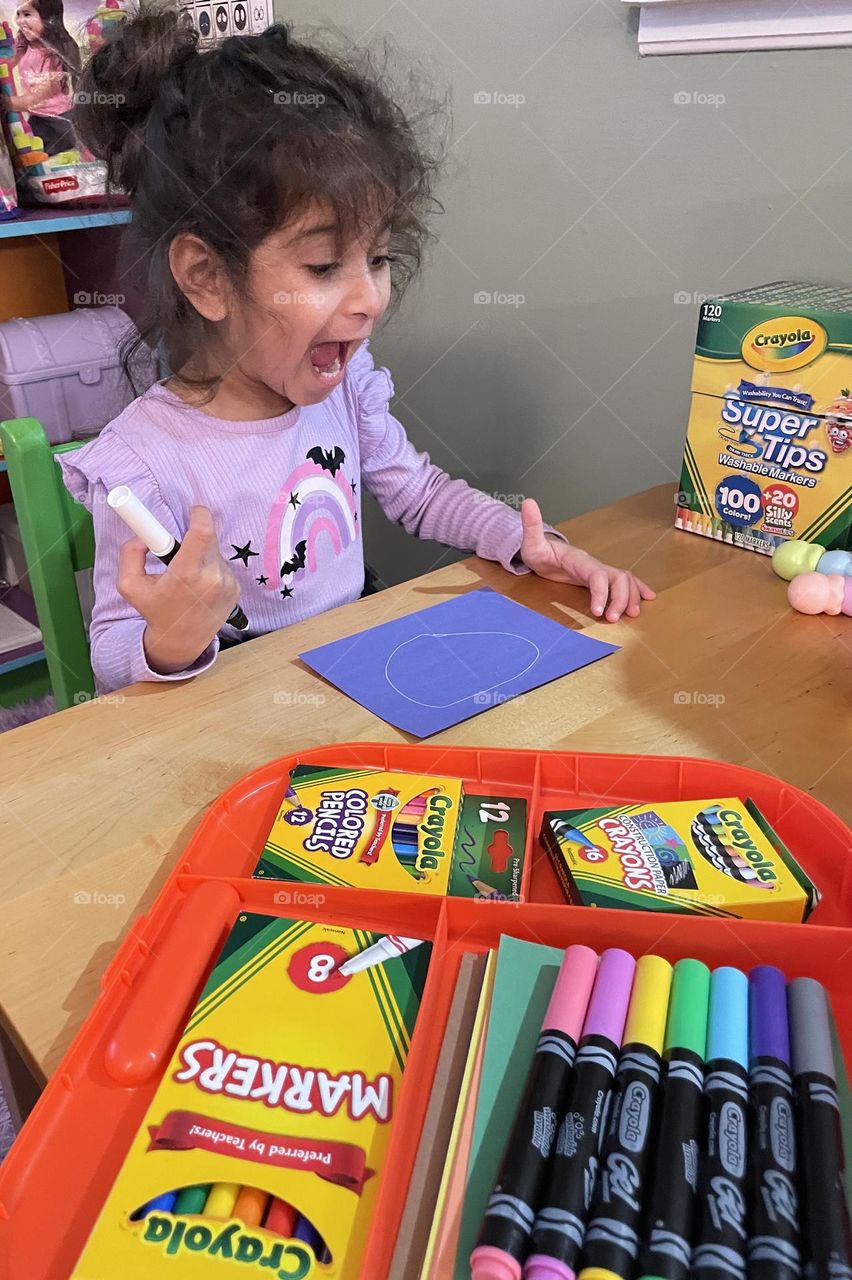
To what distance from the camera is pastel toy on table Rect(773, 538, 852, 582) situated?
0.85 metres

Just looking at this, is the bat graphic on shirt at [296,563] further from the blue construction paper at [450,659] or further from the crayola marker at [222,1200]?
the crayola marker at [222,1200]

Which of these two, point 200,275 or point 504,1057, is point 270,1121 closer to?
point 504,1057

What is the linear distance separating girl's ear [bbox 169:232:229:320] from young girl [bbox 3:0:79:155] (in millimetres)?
955

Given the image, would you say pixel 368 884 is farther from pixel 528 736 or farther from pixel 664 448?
pixel 664 448

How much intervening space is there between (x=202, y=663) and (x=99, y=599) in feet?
0.47

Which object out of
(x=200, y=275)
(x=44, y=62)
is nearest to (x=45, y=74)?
(x=44, y=62)

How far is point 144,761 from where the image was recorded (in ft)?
2.09

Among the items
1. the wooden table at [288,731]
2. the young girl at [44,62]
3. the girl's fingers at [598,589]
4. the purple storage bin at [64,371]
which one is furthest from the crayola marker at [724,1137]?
the young girl at [44,62]

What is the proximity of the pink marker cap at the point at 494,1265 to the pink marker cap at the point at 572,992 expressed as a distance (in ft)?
0.31

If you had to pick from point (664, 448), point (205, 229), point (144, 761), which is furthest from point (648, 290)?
point (144, 761)

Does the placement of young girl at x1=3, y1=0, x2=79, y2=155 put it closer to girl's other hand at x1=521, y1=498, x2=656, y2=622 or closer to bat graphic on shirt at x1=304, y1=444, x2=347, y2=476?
bat graphic on shirt at x1=304, y1=444, x2=347, y2=476

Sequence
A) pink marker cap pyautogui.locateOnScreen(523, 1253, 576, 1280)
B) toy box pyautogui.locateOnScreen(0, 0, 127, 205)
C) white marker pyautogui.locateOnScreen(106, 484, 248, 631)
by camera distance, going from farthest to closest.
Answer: toy box pyautogui.locateOnScreen(0, 0, 127, 205)
white marker pyautogui.locateOnScreen(106, 484, 248, 631)
pink marker cap pyautogui.locateOnScreen(523, 1253, 576, 1280)

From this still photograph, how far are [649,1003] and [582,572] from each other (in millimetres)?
505

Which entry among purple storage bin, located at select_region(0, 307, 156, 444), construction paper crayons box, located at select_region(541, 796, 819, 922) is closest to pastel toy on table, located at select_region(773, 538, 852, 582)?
construction paper crayons box, located at select_region(541, 796, 819, 922)
